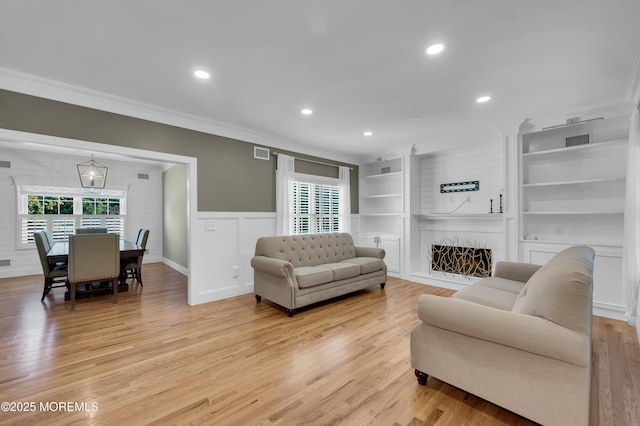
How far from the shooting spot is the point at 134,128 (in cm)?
357

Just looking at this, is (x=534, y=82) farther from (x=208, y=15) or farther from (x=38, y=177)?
(x=38, y=177)

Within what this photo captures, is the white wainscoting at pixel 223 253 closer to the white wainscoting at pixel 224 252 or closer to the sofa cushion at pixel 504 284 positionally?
the white wainscoting at pixel 224 252

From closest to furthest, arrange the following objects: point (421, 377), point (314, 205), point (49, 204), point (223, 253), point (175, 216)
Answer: point (421, 377) < point (223, 253) < point (314, 205) < point (49, 204) < point (175, 216)

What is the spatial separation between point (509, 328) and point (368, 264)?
291cm

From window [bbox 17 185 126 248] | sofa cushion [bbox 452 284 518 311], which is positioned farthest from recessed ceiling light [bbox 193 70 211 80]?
window [bbox 17 185 126 248]

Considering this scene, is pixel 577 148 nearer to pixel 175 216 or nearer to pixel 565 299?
pixel 565 299

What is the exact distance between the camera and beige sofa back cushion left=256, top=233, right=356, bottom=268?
4.19m

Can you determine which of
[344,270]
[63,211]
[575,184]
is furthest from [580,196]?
[63,211]

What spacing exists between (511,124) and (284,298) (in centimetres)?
405

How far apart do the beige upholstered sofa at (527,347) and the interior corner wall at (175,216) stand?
5115 millimetres

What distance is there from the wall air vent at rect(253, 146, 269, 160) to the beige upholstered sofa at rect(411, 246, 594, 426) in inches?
144

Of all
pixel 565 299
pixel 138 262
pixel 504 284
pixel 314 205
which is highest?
pixel 314 205

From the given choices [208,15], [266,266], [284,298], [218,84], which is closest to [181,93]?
[218,84]

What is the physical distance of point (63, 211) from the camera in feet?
21.2
